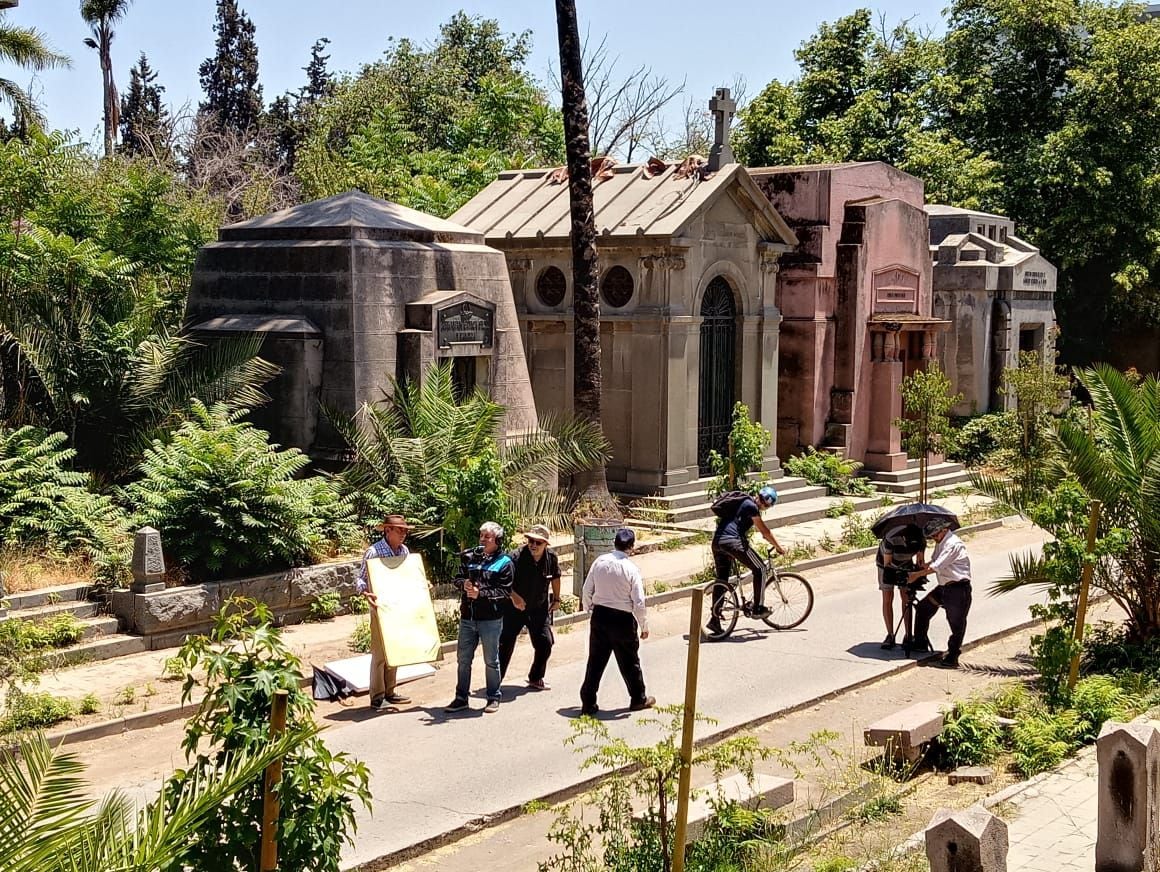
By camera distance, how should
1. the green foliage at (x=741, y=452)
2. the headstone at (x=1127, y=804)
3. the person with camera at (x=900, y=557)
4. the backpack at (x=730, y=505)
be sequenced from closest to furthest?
the headstone at (x=1127, y=804) < the person with camera at (x=900, y=557) < the backpack at (x=730, y=505) < the green foliage at (x=741, y=452)

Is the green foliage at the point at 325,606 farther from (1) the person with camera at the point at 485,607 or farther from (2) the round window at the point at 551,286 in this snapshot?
(2) the round window at the point at 551,286

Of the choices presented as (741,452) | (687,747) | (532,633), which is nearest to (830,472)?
(741,452)

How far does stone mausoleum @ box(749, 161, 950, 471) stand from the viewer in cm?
2620

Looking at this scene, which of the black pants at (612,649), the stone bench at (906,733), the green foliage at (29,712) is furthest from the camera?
the black pants at (612,649)

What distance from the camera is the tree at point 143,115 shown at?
4125 cm

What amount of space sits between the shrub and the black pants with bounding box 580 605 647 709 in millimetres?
5305

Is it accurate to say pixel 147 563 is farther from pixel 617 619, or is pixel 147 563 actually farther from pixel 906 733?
pixel 906 733

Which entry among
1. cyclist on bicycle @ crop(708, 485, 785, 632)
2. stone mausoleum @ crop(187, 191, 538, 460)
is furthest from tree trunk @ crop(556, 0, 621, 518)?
cyclist on bicycle @ crop(708, 485, 785, 632)

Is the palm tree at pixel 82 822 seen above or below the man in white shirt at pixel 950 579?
above

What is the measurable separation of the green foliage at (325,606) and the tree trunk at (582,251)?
5.54 meters

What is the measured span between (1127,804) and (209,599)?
9113mm

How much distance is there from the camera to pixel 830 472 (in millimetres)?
25469

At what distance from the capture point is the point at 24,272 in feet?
59.3

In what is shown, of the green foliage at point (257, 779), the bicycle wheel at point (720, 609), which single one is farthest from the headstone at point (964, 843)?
the bicycle wheel at point (720, 609)
